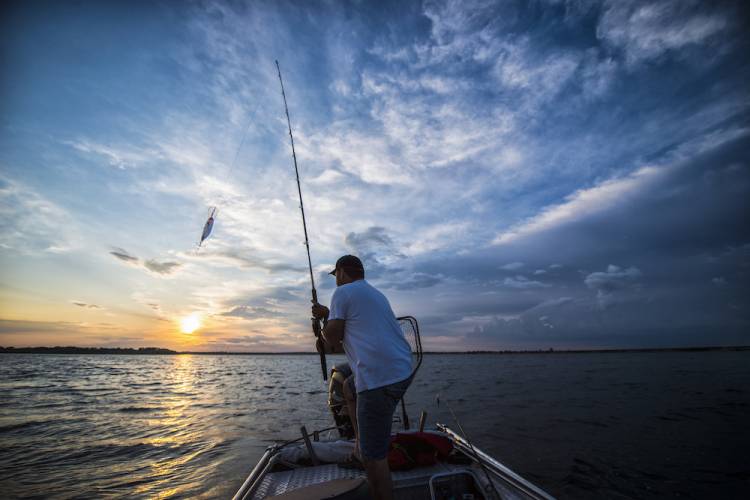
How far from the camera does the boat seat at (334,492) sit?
3402 millimetres

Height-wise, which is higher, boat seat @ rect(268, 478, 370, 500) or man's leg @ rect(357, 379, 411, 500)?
man's leg @ rect(357, 379, 411, 500)

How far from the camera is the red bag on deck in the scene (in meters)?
4.49

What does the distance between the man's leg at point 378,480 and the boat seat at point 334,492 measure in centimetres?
58

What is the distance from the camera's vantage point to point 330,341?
339 centimetres

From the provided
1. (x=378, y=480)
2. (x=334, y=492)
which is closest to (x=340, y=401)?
(x=334, y=492)

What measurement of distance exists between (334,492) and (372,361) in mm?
1603

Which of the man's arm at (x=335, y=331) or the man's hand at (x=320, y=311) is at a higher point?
the man's hand at (x=320, y=311)

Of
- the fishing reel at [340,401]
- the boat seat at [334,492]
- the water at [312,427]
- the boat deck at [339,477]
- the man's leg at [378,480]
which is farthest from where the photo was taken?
the water at [312,427]

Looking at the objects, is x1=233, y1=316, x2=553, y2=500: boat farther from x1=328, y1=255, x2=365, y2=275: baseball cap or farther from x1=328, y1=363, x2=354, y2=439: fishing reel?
x1=328, y1=255, x2=365, y2=275: baseball cap

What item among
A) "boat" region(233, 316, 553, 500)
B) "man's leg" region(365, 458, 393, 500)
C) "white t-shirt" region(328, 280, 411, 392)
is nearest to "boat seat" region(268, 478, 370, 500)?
"boat" region(233, 316, 553, 500)

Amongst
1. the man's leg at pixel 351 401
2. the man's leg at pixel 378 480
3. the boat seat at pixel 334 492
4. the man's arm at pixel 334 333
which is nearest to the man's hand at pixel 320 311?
the man's arm at pixel 334 333

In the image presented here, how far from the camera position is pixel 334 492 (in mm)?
3441

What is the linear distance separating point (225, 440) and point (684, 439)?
14621 mm

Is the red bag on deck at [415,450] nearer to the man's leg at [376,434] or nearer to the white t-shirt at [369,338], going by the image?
the man's leg at [376,434]
